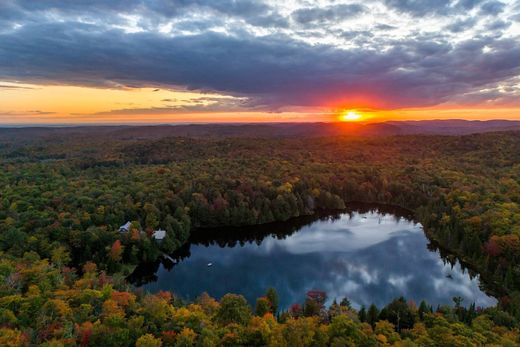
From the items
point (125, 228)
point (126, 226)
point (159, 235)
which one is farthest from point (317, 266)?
point (126, 226)

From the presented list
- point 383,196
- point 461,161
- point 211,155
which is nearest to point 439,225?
point 383,196

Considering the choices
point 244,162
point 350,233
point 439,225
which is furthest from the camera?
point 244,162

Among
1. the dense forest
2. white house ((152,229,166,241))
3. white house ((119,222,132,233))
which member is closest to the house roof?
white house ((119,222,132,233))

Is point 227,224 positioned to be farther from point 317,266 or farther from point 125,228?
point 317,266

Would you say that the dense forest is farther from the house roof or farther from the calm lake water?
the calm lake water

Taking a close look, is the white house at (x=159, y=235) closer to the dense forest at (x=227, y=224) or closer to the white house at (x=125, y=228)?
the dense forest at (x=227, y=224)

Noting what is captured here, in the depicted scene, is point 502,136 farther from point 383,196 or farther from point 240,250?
point 240,250
